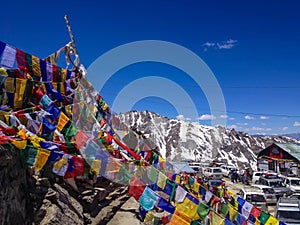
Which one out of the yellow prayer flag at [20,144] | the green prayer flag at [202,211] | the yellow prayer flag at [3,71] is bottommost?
the green prayer flag at [202,211]

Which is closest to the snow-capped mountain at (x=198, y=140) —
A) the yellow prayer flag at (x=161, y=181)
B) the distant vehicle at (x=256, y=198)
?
the distant vehicle at (x=256, y=198)

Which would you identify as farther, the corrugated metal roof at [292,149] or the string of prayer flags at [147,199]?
the corrugated metal roof at [292,149]

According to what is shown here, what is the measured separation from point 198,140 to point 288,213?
60.7m

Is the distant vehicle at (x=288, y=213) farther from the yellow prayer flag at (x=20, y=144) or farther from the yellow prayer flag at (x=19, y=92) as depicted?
the yellow prayer flag at (x=19, y=92)

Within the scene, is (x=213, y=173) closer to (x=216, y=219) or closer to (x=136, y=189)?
(x=216, y=219)

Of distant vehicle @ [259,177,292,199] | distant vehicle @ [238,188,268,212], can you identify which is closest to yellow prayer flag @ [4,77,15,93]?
distant vehicle @ [238,188,268,212]

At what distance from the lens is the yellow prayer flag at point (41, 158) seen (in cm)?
766

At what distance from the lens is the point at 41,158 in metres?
7.71

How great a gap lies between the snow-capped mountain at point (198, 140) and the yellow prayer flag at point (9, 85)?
47.0m

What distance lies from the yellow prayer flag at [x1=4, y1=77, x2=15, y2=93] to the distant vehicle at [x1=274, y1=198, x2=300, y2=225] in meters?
12.8

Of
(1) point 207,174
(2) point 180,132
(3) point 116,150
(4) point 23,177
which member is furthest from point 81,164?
(2) point 180,132

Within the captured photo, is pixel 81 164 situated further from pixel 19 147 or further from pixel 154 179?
pixel 154 179

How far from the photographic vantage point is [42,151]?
7742mm

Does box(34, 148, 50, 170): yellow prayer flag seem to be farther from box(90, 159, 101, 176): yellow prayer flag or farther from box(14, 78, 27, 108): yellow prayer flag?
box(14, 78, 27, 108): yellow prayer flag
